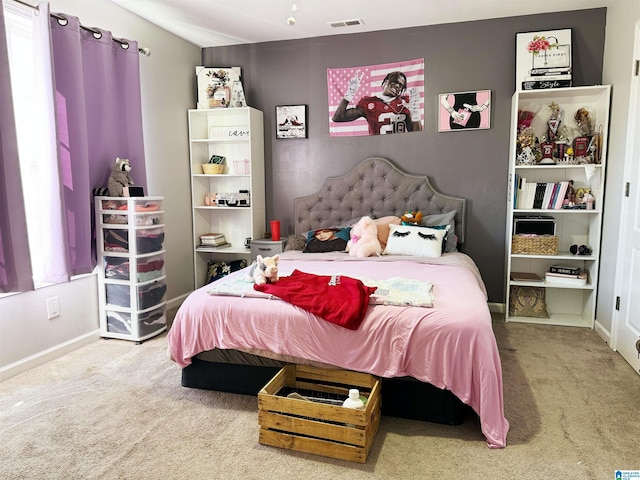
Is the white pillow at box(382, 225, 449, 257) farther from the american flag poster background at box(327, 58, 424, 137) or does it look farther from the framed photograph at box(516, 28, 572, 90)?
the framed photograph at box(516, 28, 572, 90)

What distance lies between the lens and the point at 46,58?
2.81 metres

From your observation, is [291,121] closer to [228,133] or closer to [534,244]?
[228,133]

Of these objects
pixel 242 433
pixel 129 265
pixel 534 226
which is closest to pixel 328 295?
pixel 242 433

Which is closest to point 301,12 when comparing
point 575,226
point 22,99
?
point 22,99

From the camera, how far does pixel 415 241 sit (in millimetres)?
3619

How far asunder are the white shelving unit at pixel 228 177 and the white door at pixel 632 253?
307 cm

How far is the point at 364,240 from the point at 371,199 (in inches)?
27.2

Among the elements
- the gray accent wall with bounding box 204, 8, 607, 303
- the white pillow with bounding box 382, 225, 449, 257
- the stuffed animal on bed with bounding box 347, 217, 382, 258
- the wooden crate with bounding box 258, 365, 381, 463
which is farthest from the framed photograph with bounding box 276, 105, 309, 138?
the wooden crate with bounding box 258, 365, 381, 463

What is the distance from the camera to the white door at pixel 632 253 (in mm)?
2908

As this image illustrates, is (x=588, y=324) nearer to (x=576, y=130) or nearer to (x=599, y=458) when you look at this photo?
(x=576, y=130)

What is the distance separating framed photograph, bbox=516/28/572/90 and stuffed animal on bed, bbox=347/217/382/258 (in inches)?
67.8

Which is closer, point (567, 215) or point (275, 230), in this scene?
point (567, 215)

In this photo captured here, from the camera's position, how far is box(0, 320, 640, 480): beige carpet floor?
6.07ft

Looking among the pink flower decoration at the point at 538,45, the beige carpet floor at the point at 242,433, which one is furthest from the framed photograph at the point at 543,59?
the beige carpet floor at the point at 242,433
